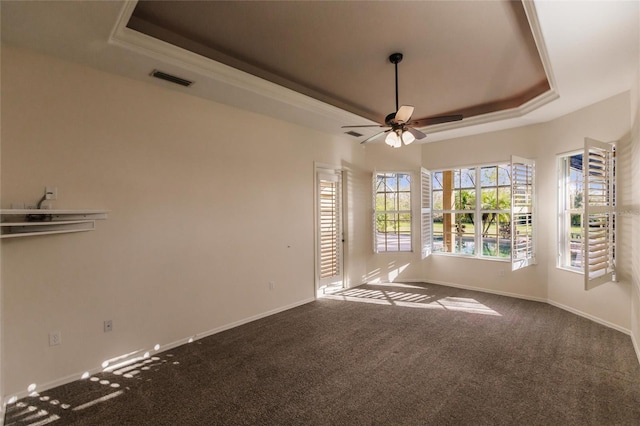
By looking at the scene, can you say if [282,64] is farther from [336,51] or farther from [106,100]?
[106,100]

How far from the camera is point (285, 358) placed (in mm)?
3025

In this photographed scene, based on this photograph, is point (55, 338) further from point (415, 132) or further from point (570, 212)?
point (570, 212)

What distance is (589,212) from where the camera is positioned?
9.84ft

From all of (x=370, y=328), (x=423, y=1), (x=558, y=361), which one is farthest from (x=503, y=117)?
(x=370, y=328)

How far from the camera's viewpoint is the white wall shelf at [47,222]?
7.48 feet

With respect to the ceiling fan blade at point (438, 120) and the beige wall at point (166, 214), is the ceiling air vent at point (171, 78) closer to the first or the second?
the beige wall at point (166, 214)

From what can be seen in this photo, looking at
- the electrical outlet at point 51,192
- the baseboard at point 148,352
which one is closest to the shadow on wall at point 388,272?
the baseboard at point 148,352

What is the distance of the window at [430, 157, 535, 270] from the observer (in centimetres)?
463

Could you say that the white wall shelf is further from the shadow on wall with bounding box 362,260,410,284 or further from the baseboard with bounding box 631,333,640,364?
the baseboard with bounding box 631,333,640,364

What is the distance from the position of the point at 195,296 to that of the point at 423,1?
141 inches

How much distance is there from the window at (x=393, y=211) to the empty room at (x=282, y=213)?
126 centimetres

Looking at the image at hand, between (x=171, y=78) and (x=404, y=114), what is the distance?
7.69ft

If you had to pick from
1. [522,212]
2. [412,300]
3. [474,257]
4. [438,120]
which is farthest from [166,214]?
[474,257]

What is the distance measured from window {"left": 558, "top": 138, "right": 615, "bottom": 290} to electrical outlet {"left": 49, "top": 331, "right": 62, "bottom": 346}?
16.0 feet
